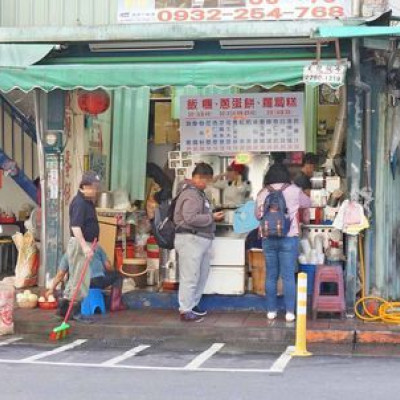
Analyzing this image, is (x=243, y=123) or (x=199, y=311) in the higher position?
(x=243, y=123)

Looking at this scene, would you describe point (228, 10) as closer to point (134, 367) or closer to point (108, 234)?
point (108, 234)

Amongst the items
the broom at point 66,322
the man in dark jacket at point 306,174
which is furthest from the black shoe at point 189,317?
the man in dark jacket at point 306,174

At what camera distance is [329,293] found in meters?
9.93

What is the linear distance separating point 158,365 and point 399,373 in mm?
2249

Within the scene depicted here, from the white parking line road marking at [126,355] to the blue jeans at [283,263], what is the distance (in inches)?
68.9

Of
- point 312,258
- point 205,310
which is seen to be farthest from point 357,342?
point 205,310

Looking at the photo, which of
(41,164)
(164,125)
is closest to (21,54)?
(41,164)

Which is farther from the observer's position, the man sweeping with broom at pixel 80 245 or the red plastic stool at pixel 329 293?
the red plastic stool at pixel 329 293

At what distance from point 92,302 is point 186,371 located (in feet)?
9.80

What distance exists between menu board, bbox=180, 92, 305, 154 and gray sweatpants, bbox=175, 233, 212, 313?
169cm

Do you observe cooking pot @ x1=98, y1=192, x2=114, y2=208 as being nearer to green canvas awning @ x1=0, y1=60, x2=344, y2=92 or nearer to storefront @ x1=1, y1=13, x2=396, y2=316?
storefront @ x1=1, y1=13, x2=396, y2=316

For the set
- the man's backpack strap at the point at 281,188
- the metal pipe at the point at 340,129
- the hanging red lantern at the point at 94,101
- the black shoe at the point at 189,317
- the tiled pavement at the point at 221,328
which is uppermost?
the hanging red lantern at the point at 94,101

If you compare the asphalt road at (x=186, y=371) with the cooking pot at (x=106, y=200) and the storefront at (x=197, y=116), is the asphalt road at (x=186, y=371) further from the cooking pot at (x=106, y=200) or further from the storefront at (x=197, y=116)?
the cooking pot at (x=106, y=200)

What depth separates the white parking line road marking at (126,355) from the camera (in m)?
8.07
